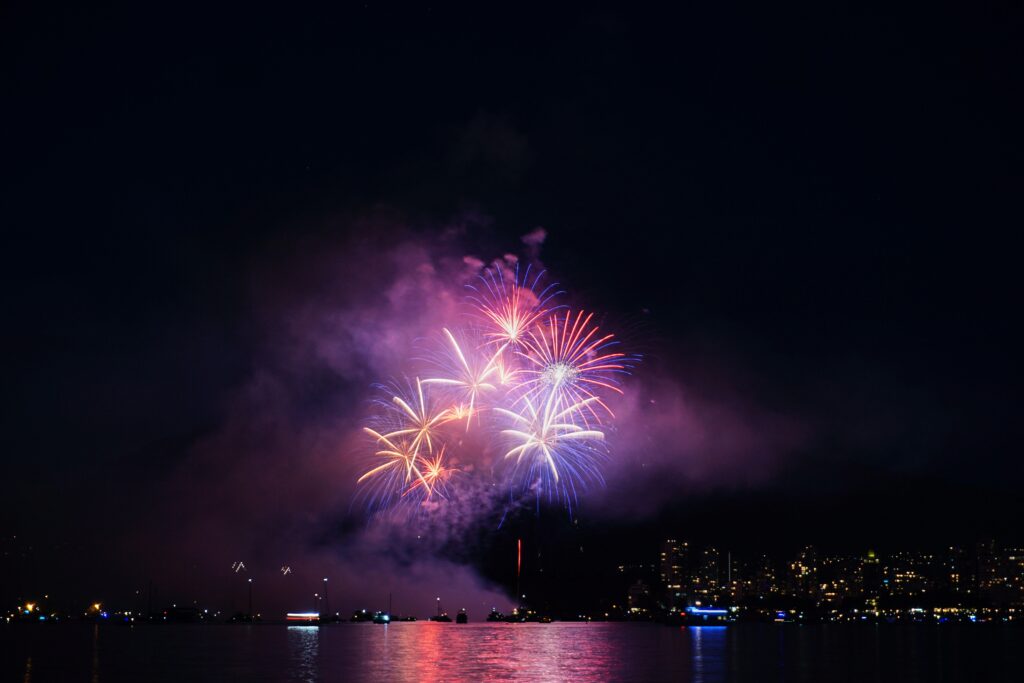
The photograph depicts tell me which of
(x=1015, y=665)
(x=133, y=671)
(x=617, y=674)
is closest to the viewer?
(x=617, y=674)

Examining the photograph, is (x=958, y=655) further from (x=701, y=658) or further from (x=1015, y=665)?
(x=701, y=658)

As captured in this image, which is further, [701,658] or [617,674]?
[701,658]

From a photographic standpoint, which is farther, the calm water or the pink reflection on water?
the calm water

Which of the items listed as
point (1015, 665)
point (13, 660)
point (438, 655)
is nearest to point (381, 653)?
point (438, 655)

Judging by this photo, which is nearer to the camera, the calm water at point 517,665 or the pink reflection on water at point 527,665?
the pink reflection on water at point 527,665

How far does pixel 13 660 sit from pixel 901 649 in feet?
247

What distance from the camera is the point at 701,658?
237 ft

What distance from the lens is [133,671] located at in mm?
55594

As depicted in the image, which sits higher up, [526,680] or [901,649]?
[526,680]

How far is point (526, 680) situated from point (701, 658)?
30.2m

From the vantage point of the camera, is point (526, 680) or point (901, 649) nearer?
point (526, 680)

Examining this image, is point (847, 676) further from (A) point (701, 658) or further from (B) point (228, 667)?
(B) point (228, 667)

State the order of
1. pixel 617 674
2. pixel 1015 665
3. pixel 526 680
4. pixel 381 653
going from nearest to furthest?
pixel 526 680
pixel 617 674
pixel 1015 665
pixel 381 653

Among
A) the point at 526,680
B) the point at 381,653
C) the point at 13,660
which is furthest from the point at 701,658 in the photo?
the point at 13,660
